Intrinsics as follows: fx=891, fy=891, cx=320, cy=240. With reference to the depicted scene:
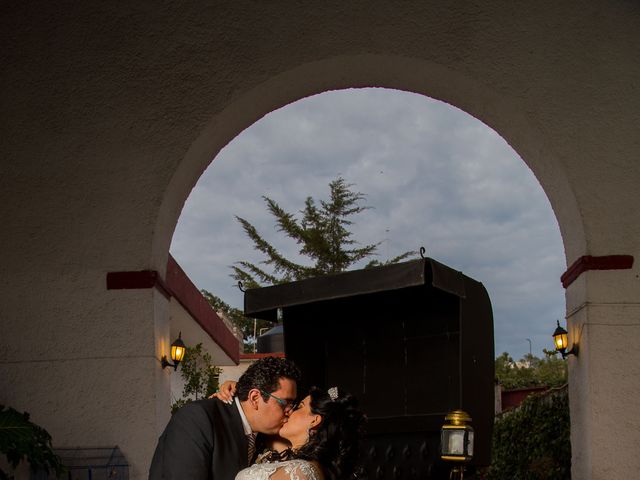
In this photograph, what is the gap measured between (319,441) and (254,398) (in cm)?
33

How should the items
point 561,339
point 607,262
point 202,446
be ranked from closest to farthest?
point 202,446, point 607,262, point 561,339

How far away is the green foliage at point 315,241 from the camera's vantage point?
2727cm

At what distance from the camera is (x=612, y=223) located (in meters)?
6.90

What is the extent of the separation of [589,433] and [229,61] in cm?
398

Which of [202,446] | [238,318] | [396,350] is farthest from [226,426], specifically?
[238,318]

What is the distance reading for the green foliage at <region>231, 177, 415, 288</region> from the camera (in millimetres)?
27266

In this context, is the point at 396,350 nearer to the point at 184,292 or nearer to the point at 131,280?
the point at 131,280

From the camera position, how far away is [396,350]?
725 cm

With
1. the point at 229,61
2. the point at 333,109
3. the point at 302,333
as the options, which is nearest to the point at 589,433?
the point at 302,333

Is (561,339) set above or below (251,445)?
above

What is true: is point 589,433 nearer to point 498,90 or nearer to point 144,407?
point 498,90

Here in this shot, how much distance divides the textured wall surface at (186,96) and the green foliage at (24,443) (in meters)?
0.87

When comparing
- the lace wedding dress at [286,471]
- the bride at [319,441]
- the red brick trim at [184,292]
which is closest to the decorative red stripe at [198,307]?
the red brick trim at [184,292]

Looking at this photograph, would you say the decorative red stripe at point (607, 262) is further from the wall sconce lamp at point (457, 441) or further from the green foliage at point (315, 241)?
the green foliage at point (315, 241)
